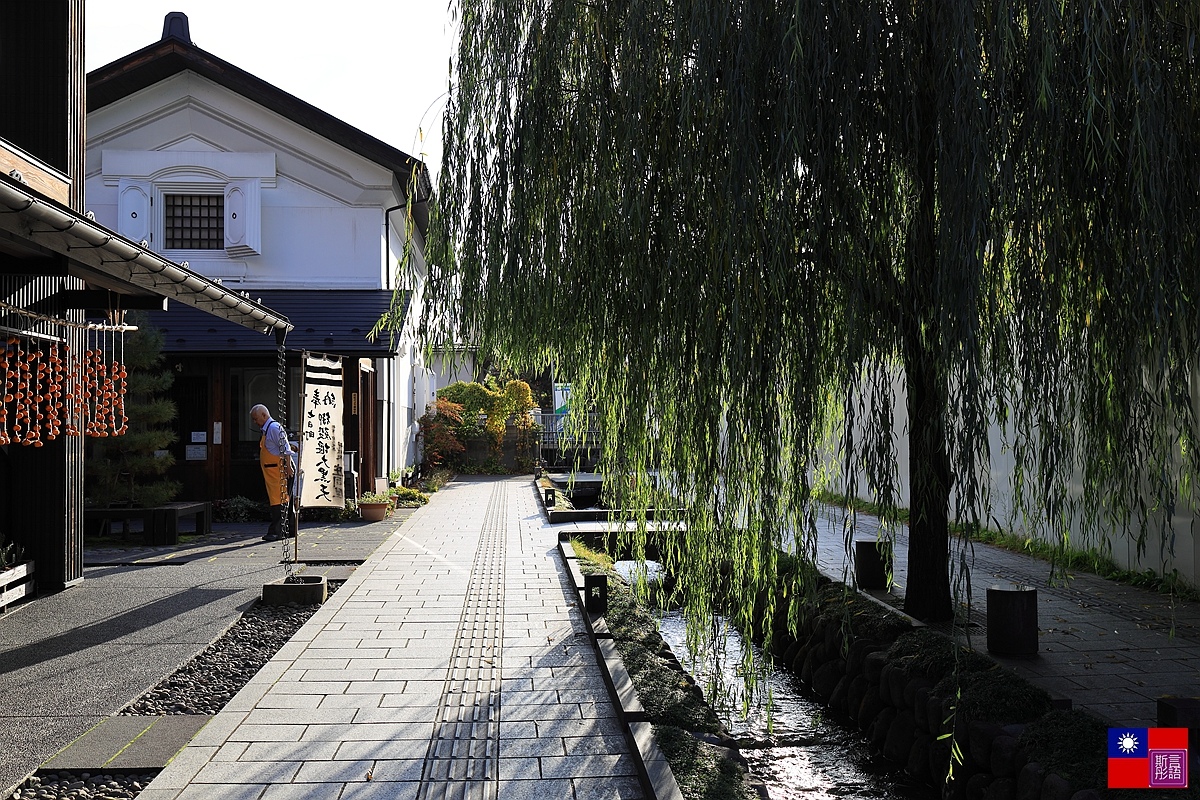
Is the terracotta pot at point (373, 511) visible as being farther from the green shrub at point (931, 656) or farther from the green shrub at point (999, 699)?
the green shrub at point (999, 699)

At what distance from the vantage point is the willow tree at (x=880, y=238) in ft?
12.8

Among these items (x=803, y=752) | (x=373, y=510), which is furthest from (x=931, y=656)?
(x=373, y=510)

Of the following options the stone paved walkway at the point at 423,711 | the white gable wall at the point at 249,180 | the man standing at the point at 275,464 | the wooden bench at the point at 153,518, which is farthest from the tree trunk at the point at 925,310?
the white gable wall at the point at 249,180

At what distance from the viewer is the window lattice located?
16547 millimetres

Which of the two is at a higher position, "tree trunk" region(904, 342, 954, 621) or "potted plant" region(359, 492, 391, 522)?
"tree trunk" region(904, 342, 954, 621)

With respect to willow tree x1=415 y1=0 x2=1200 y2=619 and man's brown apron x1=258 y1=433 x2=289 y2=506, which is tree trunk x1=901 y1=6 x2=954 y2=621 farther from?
man's brown apron x1=258 y1=433 x2=289 y2=506

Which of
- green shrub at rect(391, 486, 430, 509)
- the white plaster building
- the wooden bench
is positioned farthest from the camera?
green shrub at rect(391, 486, 430, 509)

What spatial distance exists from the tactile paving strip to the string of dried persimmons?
3.72 metres

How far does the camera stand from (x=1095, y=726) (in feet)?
13.2

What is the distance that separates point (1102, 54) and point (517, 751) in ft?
14.0

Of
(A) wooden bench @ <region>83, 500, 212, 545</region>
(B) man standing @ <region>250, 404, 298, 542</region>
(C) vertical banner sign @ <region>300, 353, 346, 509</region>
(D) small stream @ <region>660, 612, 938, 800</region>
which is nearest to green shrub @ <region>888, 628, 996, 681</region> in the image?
(D) small stream @ <region>660, 612, 938, 800</region>

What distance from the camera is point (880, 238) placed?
4613 mm

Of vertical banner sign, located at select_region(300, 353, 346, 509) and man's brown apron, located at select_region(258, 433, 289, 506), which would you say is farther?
man's brown apron, located at select_region(258, 433, 289, 506)

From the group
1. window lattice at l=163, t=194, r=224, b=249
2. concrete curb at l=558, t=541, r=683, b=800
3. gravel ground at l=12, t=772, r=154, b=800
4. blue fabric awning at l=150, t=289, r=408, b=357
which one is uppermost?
window lattice at l=163, t=194, r=224, b=249
